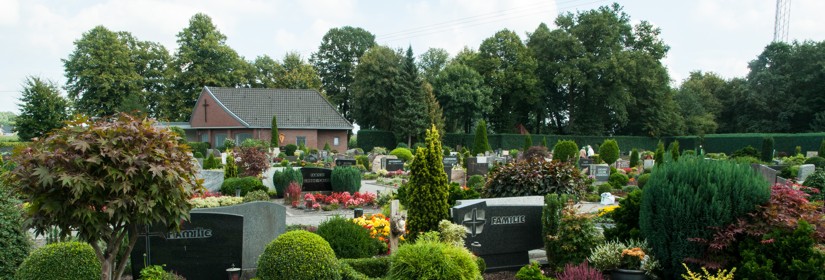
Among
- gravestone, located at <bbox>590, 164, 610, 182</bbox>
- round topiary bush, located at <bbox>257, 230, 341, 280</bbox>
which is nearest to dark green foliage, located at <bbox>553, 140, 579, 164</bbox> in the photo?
gravestone, located at <bbox>590, 164, 610, 182</bbox>

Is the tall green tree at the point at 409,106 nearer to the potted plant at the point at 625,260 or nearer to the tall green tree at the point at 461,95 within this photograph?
the tall green tree at the point at 461,95

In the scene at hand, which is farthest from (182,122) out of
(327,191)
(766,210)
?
(766,210)

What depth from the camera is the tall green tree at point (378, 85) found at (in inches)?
2120

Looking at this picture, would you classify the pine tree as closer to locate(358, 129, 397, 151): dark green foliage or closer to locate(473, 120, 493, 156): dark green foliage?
locate(473, 120, 493, 156): dark green foliage

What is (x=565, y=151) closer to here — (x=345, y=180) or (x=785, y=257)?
(x=345, y=180)

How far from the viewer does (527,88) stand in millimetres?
51531

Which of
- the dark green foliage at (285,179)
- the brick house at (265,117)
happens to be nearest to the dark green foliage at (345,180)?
the dark green foliage at (285,179)

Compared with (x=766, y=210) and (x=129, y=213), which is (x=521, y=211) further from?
(x=129, y=213)

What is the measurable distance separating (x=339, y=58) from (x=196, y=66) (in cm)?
1602

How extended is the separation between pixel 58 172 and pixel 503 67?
1976 inches

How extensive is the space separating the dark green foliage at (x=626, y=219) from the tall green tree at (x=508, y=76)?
4227 cm

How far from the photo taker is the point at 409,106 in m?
51.3

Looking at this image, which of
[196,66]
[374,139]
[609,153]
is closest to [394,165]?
[609,153]

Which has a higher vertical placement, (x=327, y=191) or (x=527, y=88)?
(x=527, y=88)
